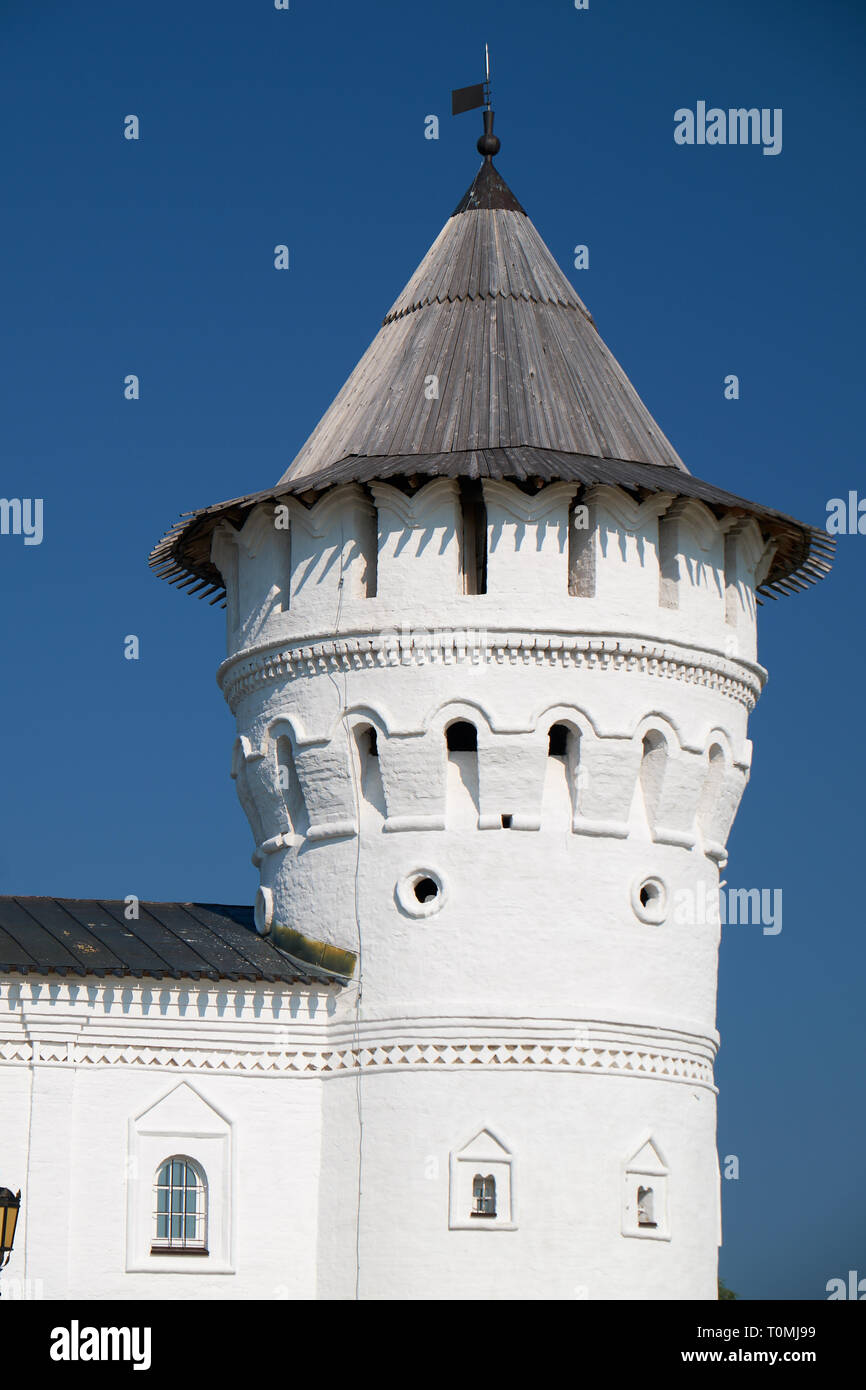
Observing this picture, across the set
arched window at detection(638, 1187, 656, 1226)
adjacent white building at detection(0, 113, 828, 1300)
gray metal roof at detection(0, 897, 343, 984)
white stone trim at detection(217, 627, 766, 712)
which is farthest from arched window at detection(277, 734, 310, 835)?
arched window at detection(638, 1187, 656, 1226)

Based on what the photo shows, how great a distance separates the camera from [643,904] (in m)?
26.5

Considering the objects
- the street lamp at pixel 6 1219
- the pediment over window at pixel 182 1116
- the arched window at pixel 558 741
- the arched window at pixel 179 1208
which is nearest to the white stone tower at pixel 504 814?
the arched window at pixel 558 741

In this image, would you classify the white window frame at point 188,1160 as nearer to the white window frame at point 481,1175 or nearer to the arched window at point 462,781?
the white window frame at point 481,1175

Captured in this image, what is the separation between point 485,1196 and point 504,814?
3929mm

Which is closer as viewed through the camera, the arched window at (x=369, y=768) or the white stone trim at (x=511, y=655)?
the white stone trim at (x=511, y=655)

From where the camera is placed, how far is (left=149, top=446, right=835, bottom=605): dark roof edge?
26.1 meters

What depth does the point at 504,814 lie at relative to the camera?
85.5 feet

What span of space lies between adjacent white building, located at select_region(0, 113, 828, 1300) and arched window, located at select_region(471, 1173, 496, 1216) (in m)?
0.08

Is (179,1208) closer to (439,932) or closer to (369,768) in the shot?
(439,932)

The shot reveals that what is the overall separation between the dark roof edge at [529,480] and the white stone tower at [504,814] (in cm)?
7

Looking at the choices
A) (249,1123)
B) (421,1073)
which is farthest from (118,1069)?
(421,1073)

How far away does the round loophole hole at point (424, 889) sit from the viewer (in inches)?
1033

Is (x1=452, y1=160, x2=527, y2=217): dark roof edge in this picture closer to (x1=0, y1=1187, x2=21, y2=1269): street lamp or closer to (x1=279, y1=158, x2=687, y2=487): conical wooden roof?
(x1=279, y1=158, x2=687, y2=487): conical wooden roof
